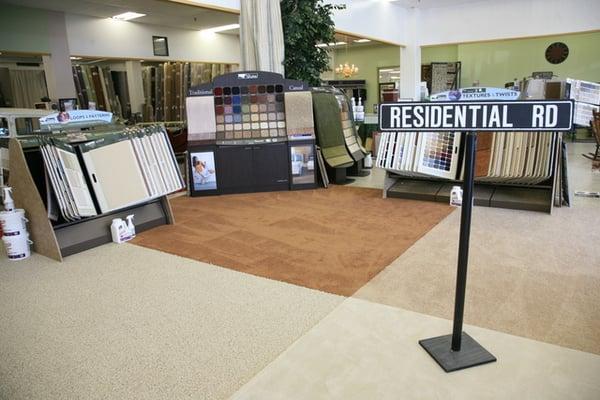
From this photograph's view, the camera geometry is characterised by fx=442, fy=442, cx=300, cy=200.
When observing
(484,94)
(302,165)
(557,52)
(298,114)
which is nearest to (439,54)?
(557,52)

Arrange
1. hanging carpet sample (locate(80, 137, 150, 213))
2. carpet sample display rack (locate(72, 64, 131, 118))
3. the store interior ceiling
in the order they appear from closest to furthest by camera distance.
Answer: hanging carpet sample (locate(80, 137, 150, 213)) → the store interior ceiling → carpet sample display rack (locate(72, 64, 131, 118))

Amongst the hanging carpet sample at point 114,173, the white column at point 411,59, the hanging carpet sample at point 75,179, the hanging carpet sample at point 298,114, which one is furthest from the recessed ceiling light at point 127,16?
the hanging carpet sample at point 75,179

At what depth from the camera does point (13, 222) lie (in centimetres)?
348

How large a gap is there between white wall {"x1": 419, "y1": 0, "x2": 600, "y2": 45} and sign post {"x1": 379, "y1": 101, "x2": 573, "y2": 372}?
1094 cm

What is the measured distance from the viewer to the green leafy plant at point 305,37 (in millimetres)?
6492

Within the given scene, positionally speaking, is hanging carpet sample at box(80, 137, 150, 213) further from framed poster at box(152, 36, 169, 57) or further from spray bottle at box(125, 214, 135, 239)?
framed poster at box(152, 36, 169, 57)

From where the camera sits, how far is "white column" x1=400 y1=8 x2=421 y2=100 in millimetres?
12156

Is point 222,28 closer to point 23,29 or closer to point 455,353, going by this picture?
point 23,29

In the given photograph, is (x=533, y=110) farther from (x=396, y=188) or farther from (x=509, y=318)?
(x=396, y=188)

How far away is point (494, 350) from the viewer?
2.08 meters

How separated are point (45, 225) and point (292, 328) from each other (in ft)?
7.77

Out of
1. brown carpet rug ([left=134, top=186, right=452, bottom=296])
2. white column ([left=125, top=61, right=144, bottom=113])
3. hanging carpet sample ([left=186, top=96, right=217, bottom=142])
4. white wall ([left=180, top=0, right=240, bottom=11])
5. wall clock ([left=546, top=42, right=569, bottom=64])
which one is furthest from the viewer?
wall clock ([left=546, top=42, right=569, bottom=64])

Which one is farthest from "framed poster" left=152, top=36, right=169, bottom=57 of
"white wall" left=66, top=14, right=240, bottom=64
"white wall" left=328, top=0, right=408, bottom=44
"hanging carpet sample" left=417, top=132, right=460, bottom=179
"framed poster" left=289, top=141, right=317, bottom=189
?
"hanging carpet sample" left=417, top=132, right=460, bottom=179

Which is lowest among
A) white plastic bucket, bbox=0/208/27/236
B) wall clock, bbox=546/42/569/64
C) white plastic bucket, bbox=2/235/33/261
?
white plastic bucket, bbox=2/235/33/261
